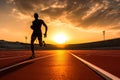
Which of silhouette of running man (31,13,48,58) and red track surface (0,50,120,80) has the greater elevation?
silhouette of running man (31,13,48,58)

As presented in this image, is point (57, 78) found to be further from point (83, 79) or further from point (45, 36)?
point (45, 36)

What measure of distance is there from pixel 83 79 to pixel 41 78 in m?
0.97

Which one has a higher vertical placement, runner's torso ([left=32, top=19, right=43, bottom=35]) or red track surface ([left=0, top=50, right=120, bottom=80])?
runner's torso ([left=32, top=19, right=43, bottom=35])

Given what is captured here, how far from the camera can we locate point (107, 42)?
574 feet

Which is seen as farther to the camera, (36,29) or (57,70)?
(36,29)

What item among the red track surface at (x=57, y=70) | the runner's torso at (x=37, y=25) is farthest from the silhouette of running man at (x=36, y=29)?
the red track surface at (x=57, y=70)

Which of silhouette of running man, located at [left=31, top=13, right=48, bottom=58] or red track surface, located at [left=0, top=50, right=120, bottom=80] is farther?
silhouette of running man, located at [left=31, top=13, right=48, bottom=58]

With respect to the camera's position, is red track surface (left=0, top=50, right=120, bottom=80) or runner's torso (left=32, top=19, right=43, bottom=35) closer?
red track surface (left=0, top=50, right=120, bottom=80)

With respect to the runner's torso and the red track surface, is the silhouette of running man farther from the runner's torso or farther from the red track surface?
the red track surface

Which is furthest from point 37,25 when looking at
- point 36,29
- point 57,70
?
point 57,70

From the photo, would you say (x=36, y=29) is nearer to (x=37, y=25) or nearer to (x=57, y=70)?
(x=37, y=25)

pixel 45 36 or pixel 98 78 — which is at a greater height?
pixel 45 36

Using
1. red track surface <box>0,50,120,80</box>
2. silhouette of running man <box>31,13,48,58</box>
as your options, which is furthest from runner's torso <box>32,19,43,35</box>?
red track surface <box>0,50,120,80</box>

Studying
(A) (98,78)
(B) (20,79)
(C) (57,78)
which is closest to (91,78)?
(A) (98,78)
